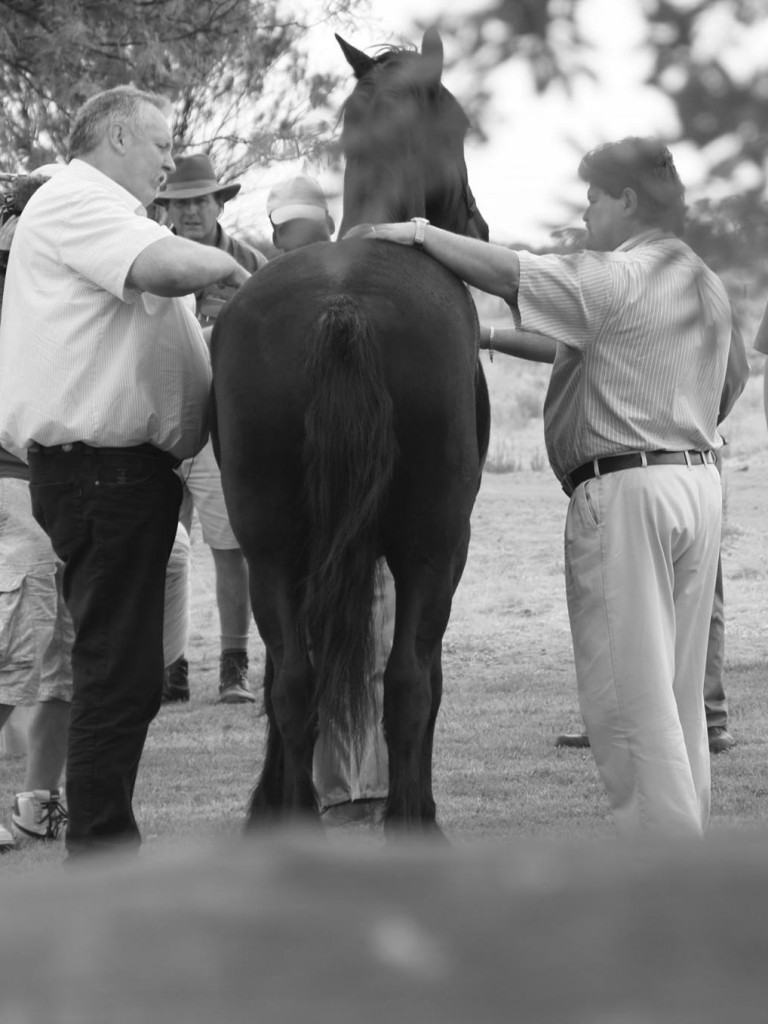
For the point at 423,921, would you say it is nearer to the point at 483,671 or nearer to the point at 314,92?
the point at 314,92

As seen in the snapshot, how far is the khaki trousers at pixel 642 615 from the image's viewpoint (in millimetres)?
3852

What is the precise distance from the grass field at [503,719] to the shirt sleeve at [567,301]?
877 mm

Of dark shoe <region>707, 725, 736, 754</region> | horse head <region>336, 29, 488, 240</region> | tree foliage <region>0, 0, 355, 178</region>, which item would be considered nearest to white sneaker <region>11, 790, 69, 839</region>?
dark shoe <region>707, 725, 736, 754</region>

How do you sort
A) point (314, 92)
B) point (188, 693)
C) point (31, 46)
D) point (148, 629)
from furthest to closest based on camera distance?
point (31, 46) < point (188, 693) < point (148, 629) < point (314, 92)

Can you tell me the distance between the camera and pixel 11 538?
4.84 metres

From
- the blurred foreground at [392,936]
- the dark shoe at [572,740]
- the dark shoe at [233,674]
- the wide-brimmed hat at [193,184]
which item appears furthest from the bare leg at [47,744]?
the blurred foreground at [392,936]

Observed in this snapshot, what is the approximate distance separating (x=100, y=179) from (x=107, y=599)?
1.19m

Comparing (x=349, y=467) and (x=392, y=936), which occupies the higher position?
(x=349, y=467)

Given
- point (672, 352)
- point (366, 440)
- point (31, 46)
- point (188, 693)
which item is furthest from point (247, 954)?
point (31, 46)

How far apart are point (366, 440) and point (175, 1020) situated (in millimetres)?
3145

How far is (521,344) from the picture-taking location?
4.56 meters

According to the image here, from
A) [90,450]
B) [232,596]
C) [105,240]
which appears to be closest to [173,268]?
[105,240]

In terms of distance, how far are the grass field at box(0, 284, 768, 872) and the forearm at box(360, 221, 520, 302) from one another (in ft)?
3.58

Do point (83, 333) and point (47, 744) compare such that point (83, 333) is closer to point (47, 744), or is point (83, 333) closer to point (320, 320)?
point (320, 320)
